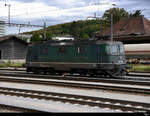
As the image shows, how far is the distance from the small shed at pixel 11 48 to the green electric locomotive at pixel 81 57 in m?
24.4

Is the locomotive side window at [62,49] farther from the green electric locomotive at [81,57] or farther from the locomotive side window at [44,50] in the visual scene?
the locomotive side window at [44,50]

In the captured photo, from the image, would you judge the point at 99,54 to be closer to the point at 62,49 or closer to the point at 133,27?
the point at 62,49

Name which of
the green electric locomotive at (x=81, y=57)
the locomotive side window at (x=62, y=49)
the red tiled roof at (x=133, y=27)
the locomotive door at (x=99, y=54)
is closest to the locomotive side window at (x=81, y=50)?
the green electric locomotive at (x=81, y=57)

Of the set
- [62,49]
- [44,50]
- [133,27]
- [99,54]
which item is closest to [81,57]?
[99,54]

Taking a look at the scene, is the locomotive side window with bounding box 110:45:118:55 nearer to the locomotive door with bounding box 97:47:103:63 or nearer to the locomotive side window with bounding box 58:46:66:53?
the locomotive door with bounding box 97:47:103:63

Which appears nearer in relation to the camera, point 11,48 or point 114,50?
point 114,50

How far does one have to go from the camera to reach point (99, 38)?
19109mm

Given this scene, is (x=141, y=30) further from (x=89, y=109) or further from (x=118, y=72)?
(x=89, y=109)

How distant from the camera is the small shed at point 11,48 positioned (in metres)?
44.5

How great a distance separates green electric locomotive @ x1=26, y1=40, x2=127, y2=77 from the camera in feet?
59.4

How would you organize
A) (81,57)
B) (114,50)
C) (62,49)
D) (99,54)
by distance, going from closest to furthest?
(99,54) < (114,50) < (81,57) < (62,49)

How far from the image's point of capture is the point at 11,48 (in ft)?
149

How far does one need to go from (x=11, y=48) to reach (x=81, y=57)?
29155 mm

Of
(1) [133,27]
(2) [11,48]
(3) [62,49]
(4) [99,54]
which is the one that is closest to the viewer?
(4) [99,54]
